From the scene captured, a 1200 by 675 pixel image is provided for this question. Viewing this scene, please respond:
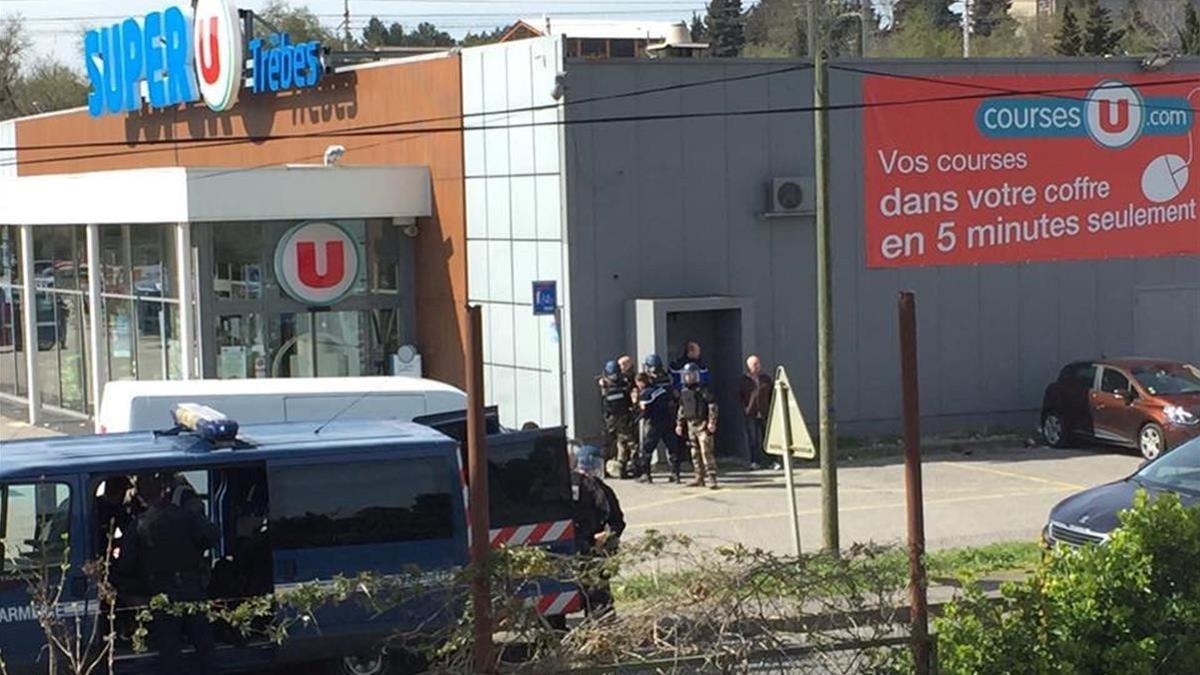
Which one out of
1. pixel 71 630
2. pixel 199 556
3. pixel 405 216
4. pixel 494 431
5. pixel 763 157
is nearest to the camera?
pixel 71 630

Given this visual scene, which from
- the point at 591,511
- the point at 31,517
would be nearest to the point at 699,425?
the point at 591,511

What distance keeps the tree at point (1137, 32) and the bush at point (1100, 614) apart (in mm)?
58736

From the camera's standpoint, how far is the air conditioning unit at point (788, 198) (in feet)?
82.6

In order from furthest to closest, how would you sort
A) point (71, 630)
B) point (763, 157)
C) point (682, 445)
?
point (763, 157), point (682, 445), point (71, 630)

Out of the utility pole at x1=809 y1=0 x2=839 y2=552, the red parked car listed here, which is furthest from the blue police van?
the red parked car

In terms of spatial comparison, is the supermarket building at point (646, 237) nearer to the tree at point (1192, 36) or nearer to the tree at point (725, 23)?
the tree at point (1192, 36)

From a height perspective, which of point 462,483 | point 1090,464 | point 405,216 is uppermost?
point 405,216

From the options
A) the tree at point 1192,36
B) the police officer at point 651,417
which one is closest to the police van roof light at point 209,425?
the police officer at point 651,417

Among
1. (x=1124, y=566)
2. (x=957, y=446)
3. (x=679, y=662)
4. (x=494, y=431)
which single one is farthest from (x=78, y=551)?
(x=957, y=446)

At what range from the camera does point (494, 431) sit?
13117 mm

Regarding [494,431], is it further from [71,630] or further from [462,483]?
[71,630]

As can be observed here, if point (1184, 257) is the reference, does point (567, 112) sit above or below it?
above

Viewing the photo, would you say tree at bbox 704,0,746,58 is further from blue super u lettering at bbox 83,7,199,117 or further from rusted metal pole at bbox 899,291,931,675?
rusted metal pole at bbox 899,291,931,675

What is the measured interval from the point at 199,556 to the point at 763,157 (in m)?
16.0
